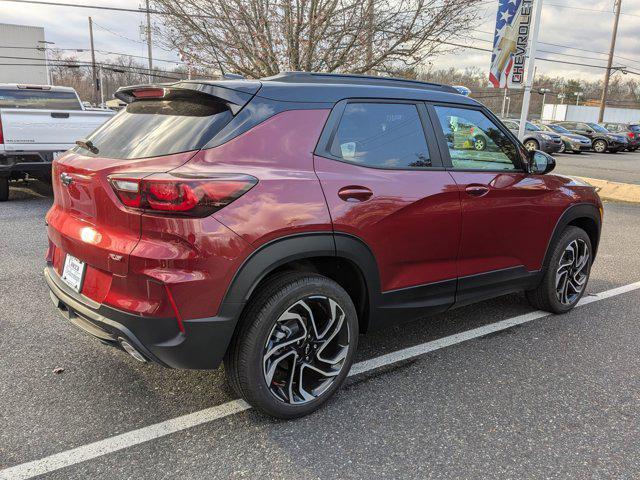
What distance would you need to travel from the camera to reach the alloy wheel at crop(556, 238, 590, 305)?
14.1 ft

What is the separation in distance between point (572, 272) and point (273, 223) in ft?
10.3

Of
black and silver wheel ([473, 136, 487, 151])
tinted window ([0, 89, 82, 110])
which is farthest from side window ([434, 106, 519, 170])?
tinted window ([0, 89, 82, 110])

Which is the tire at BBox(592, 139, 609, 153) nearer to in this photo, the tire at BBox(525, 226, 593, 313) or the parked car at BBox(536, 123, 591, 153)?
the parked car at BBox(536, 123, 591, 153)

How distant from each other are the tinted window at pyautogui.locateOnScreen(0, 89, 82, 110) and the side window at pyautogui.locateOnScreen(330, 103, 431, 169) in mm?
8361

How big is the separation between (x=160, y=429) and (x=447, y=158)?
91.6 inches

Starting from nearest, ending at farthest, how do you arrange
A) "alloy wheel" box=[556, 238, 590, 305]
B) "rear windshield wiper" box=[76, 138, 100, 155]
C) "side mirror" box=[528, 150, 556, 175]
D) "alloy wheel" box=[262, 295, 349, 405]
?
"alloy wheel" box=[262, 295, 349, 405], "rear windshield wiper" box=[76, 138, 100, 155], "side mirror" box=[528, 150, 556, 175], "alloy wheel" box=[556, 238, 590, 305]

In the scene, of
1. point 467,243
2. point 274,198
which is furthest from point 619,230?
point 274,198

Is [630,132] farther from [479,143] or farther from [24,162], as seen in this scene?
[24,162]

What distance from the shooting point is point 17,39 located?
164 ft

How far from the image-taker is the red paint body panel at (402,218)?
2.70 m

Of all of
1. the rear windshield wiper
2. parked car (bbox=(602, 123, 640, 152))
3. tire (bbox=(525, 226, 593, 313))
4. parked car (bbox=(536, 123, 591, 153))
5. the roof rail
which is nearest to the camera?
the rear windshield wiper

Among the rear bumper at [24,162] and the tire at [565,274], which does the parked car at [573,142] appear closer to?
the tire at [565,274]

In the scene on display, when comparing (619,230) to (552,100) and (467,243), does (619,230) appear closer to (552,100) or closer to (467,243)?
(467,243)

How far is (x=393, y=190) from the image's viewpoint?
9.50 ft
